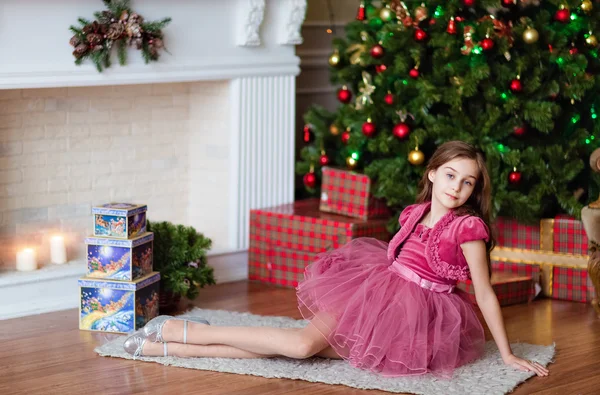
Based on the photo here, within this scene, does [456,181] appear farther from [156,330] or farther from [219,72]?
[219,72]

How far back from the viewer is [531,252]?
4035 millimetres

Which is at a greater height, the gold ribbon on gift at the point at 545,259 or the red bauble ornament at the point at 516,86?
the red bauble ornament at the point at 516,86

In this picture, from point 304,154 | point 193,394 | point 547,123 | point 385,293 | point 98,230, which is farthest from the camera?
point 304,154

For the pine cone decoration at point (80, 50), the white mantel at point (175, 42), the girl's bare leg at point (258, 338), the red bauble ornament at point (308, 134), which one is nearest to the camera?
the girl's bare leg at point (258, 338)

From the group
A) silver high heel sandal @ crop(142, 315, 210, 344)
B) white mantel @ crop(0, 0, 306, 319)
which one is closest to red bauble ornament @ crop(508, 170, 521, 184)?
white mantel @ crop(0, 0, 306, 319)

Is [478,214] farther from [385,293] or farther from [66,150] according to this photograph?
[66,150]

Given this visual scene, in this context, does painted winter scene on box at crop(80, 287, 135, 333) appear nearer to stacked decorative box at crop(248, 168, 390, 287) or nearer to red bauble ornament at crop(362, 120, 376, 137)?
stacked decorative box at crop(248, 168, 390, 287)

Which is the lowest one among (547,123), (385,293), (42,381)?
(42,381)

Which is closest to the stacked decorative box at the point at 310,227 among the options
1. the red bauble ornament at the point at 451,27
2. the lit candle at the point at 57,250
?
the red bauble ornament at the point at 451,27

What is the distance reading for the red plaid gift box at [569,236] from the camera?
12.9ft

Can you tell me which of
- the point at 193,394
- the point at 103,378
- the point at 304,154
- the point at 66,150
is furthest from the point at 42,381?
the point at 304,154

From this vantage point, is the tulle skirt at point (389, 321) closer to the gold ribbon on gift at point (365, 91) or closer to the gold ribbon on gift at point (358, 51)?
→ the gold ribbon on gift at point (365, 91)

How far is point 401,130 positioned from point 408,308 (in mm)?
1193

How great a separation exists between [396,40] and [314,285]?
137cm
